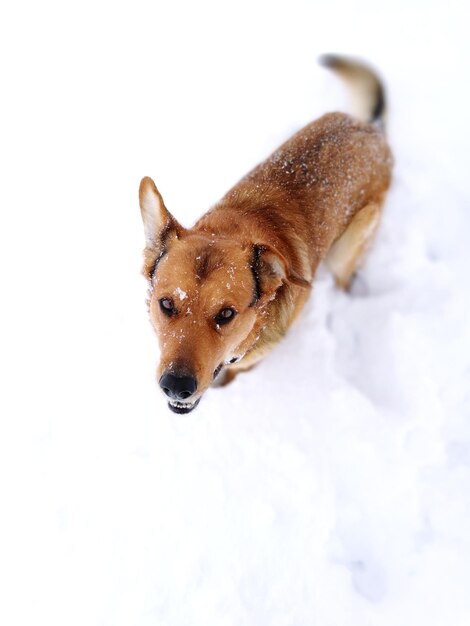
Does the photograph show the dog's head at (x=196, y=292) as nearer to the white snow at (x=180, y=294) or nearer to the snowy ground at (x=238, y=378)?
the white snow at (x=180, y=294)

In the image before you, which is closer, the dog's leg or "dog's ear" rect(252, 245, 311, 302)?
"dog's ear" rect(252, 245, 311, 302)

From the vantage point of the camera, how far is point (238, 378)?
4191 mm

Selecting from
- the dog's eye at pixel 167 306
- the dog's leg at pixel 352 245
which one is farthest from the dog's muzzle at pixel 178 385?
the dog's leg at pixel 352 245

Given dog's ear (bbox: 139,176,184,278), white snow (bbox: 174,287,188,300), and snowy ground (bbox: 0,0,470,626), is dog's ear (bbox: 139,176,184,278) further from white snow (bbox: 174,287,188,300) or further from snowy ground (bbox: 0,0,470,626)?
snowy ground (bbox: 0,0,470,626)

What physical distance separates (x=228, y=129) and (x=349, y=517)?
13.1ft

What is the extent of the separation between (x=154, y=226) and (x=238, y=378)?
1682 millimetres

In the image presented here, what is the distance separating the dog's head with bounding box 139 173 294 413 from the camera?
2.66 metres

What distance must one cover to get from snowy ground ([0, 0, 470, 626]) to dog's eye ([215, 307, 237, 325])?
1.38 metres

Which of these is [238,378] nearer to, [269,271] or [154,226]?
[269,271]

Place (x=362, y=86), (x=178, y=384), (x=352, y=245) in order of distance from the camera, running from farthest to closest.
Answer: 1. (x=362, y=86)
2. (x=352, y=245)
3. (x=178, y=384)

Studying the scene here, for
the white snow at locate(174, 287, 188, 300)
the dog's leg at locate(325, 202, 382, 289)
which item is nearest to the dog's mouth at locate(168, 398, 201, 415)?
the white snow at locate(174, 287, 188, 300)

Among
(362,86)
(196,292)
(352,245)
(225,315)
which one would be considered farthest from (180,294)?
(362,86)

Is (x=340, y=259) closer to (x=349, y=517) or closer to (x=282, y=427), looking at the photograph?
(x=282, y=427)

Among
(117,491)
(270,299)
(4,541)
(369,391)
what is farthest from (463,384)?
(4,541)
